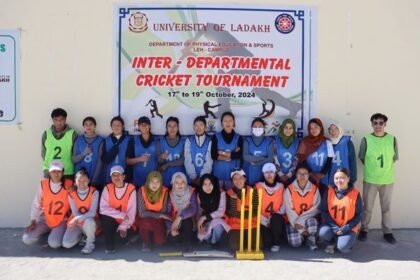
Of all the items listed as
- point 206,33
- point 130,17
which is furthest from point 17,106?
point 206,33

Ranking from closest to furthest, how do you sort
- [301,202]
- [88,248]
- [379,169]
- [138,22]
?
[88,248] < [301,202] < [379,169] < [138,22]

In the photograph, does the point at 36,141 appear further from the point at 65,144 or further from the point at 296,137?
the point at 296,137

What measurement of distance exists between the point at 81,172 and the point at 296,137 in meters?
2.51

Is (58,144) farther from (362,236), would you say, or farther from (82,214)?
(362,236)

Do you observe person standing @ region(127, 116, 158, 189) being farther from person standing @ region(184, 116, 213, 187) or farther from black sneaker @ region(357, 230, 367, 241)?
black sneaker @ region(357, 230, 367, 241)

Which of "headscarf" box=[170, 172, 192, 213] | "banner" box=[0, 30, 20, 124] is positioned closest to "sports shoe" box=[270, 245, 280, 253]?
"headscarf" box=[170, 172, 192, 213]

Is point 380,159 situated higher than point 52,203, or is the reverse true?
point 380,159

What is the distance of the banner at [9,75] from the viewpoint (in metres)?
5.75

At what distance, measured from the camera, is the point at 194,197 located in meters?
5.25

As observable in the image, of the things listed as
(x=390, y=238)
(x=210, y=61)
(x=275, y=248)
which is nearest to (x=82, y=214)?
(x=275, y=248)

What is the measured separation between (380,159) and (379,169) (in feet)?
0.37

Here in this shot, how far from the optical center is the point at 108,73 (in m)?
5.76

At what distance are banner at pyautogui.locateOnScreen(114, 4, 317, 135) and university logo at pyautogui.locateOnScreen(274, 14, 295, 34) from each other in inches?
0.5

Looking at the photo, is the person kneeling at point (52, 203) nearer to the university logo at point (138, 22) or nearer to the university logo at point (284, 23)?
the university logo at point (138, 22)
